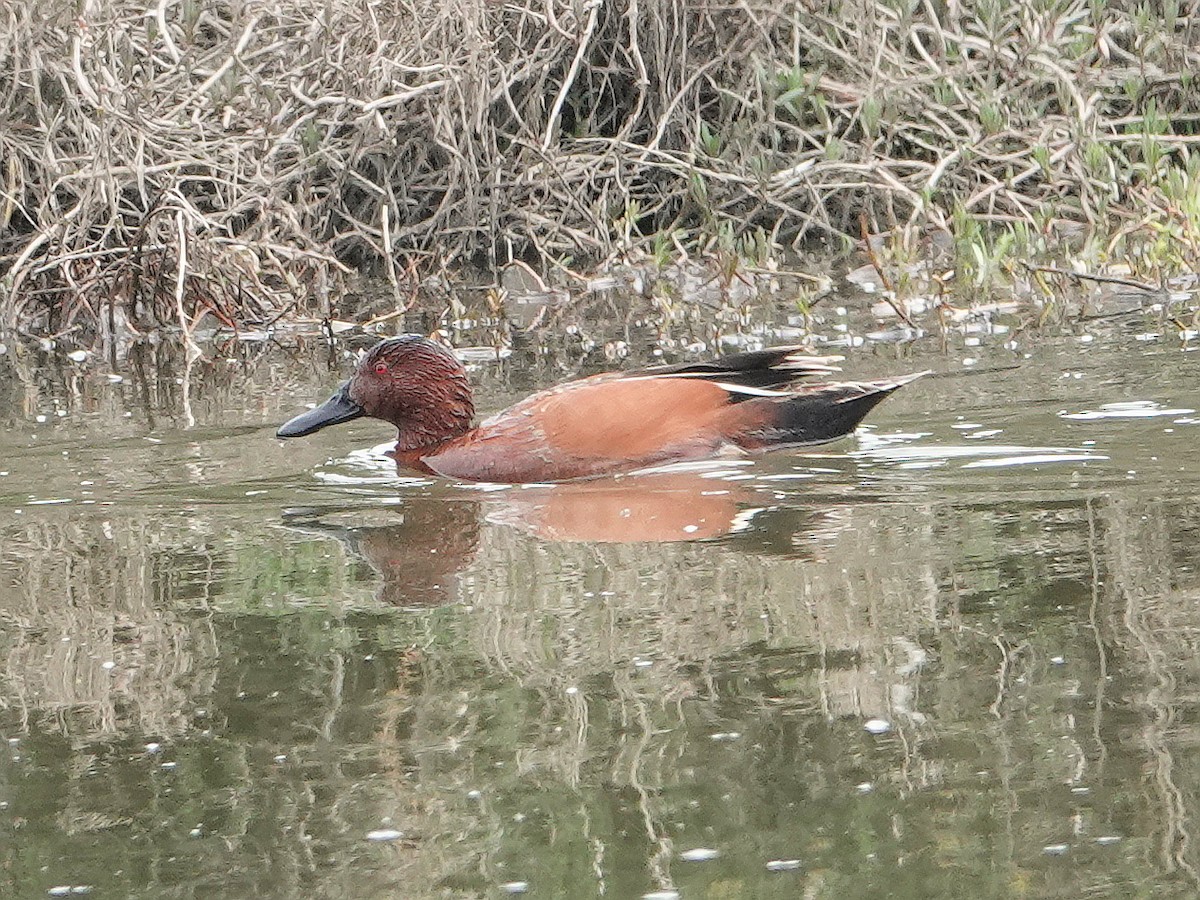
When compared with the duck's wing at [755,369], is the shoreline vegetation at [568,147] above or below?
above

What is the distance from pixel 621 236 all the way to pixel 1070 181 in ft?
8.52

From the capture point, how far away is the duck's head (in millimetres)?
6887

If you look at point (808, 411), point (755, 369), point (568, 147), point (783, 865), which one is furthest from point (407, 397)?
point (568, 147)

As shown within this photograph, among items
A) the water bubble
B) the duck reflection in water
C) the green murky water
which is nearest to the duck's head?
the green murky water

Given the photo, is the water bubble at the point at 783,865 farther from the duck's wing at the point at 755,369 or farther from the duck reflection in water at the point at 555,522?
the duck's wing at the point at 755,369

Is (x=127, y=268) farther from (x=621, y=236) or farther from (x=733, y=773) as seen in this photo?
(x=733, y=773)

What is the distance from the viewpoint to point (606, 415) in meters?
6.22

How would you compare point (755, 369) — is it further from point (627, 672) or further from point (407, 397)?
point (627, 672)

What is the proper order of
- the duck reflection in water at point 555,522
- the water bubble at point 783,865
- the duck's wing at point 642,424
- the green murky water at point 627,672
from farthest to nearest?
1. the duck's wing at point 642,424
2. the duck reflection in water at point 555,522
3. the green murky water at point 627,672
4. the water bubble at point 783,865

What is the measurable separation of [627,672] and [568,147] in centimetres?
859

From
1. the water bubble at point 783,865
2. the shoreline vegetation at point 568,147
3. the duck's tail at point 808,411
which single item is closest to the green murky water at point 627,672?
the water bubble at point 783,865

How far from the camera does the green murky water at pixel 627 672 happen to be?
3105 mm

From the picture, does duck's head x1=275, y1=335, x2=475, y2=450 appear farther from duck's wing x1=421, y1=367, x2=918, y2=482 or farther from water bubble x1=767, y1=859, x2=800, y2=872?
water bubble x1=767, y1=859, x2=800, y2=872

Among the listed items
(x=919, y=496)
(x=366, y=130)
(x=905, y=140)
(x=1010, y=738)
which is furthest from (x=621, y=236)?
(x=1010, y=738)
